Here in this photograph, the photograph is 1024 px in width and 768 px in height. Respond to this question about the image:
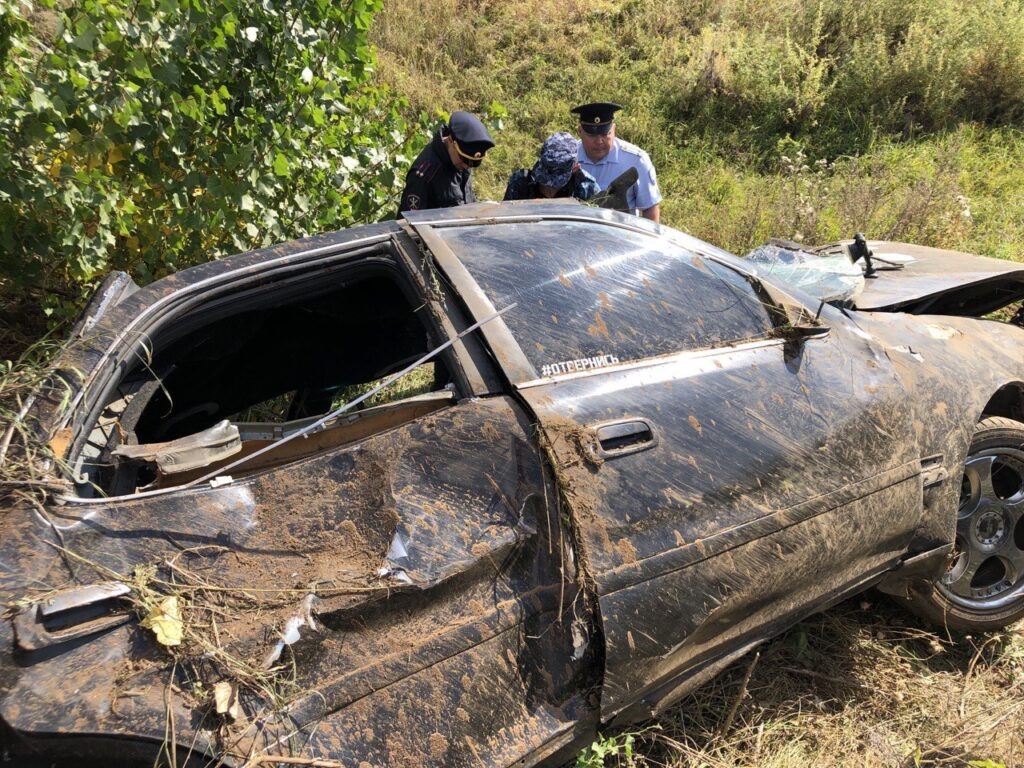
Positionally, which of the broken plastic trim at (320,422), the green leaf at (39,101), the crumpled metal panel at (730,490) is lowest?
the crumpled metal panel at (730,490)

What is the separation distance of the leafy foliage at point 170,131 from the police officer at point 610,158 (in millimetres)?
1543

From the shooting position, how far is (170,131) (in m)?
2.99

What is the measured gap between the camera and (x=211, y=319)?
2096 mm

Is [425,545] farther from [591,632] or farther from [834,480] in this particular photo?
[834,480]

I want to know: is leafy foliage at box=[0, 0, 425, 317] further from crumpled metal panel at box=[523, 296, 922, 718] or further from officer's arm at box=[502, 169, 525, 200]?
crumpled metal panel at box=[523, 296, 922, 718]

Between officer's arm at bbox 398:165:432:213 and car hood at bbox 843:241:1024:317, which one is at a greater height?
officer's arm at bbox 398:165:432:213

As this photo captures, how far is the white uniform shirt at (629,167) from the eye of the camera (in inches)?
186

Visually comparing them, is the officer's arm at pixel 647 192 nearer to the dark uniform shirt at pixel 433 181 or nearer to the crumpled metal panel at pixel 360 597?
the dark uniform shirt at pixel 433 181

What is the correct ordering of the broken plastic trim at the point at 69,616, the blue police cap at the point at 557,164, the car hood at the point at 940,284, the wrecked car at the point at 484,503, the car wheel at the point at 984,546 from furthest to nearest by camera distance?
1. the blue police cap at the point at 557,164
2. the car hood at the point at 940,284
3. the car wheel at the point at 984,546
4. the wrecked car at the point at 484,503
5. the broken plastic trim at the point at 69,616

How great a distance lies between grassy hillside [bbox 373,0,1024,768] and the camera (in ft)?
8.39

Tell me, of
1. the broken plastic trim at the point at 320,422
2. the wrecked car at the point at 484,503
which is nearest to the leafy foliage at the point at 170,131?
the wrecked car at the point at 484,503

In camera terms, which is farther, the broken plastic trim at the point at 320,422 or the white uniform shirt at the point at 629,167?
the white uniform shirt at the point at 629,167

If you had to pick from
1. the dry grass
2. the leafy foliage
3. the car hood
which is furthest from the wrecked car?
the leafy foliage

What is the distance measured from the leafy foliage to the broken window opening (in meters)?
0.71
